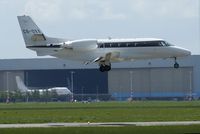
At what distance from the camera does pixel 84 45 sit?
98.2 m

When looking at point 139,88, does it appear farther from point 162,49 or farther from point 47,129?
point 47,129

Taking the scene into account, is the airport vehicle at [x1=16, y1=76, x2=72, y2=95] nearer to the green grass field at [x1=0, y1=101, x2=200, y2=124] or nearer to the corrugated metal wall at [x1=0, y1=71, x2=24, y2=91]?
the corrugated metal wall at [x1=0, y1=71, x2=24, y2=91]

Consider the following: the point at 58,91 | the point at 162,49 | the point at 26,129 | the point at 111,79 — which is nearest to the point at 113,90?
the point at 111,79

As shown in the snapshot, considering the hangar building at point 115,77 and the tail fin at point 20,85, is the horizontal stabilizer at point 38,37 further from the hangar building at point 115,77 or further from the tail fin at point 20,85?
the hangar building at point 115,77

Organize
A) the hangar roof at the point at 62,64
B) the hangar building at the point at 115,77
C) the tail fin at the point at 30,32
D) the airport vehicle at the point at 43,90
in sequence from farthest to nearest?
the hangar building at the point at 115,77, the hangar roof at the point at 62,64, the airport vehicle at the point at 43,90, the tail fin at the point at 30,32

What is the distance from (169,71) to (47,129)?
133019 mm

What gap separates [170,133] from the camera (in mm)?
44188

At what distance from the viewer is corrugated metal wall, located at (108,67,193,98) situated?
593 feet

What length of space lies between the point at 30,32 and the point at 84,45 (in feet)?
21.7

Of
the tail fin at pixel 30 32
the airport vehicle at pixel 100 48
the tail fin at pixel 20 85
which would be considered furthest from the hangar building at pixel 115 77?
the airport vehicle at pixel 100 48

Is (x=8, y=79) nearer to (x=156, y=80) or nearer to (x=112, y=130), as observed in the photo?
(x=156, y=80)

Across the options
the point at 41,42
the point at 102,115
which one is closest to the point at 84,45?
the point at 41,42

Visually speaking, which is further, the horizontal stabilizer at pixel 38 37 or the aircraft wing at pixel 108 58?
the aircraft wing at pixel 108 58

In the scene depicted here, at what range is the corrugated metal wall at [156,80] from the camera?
593 ft
